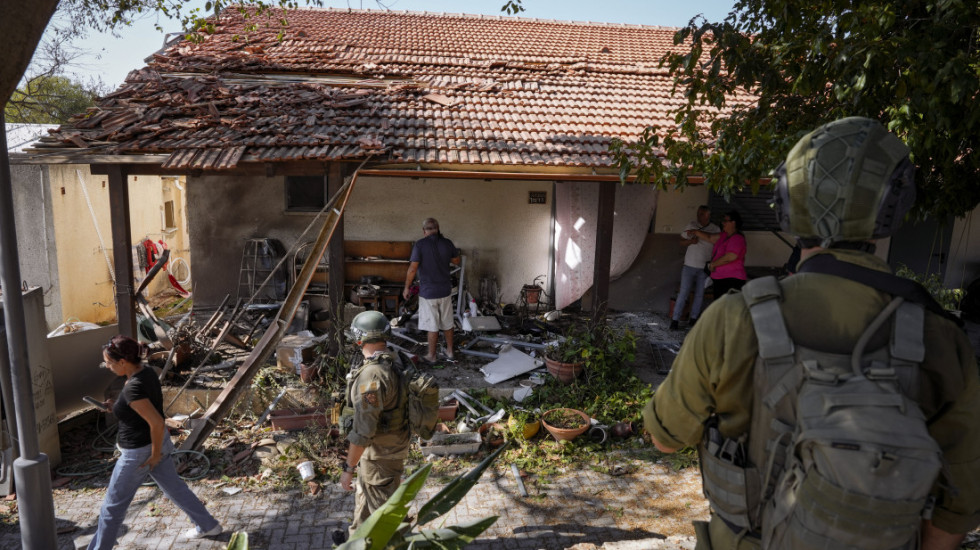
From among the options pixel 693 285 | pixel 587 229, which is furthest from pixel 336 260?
pixel 693 285

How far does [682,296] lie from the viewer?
9258 mm

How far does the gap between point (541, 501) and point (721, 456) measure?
388 cm

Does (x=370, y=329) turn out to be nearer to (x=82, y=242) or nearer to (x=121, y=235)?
(x=121, y=235)

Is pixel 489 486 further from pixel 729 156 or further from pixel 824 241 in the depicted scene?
pixel 824 241

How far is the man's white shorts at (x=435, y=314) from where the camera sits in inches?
313

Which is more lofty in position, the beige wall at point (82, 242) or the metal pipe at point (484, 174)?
the metal pipe at point (484, 174)

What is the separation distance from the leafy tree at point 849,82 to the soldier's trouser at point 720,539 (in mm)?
2947

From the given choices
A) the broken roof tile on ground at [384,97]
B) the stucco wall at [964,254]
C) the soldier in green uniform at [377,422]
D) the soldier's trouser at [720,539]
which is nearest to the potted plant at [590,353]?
the broken roof tile on ground at [384,97]

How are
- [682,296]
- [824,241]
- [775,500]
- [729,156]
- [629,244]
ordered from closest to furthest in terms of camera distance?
1. [775,500]
2. [824,241]
3. [729,156]
4. [682,296]
5. [629,244]

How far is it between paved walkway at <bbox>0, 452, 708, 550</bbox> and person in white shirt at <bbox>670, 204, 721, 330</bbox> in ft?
12.8

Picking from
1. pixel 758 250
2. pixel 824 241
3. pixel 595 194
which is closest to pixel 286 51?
pixel 595 194

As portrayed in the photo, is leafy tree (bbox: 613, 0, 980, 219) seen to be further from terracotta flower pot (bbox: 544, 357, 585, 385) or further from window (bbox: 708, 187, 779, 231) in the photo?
window (bbox: 708, 187, 779, 231)

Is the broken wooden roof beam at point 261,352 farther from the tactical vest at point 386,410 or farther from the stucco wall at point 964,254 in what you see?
the stucco wall at point 964,254

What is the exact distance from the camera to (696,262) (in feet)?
29.9
